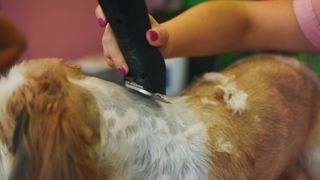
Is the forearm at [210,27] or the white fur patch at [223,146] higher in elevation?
the forearm at [210,27]

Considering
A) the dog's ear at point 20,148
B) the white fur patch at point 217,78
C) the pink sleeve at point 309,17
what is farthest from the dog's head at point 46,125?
the pink sleeve at point 309,17

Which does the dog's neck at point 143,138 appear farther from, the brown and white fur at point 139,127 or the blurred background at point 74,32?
the blurred background at point 74,32

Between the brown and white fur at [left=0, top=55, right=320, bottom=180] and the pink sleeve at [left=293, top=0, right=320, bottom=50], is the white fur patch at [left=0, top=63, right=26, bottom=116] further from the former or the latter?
the pink sleeve at [left=293, top=0, right=320, bottom=50]

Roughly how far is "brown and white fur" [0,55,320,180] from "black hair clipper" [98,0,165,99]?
2cm

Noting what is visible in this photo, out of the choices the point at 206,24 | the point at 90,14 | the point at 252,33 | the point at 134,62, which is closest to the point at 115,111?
the point at 134,62

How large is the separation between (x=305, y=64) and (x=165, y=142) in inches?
20.5

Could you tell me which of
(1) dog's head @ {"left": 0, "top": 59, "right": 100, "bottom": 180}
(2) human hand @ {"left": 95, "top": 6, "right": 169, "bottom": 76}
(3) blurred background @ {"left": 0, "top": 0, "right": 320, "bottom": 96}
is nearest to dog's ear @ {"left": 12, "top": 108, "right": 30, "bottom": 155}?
(1) dog's head @ {"left": 0, "top": 59, "right": 100, "bottom": 180}

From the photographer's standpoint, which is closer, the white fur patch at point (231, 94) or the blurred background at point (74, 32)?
the white fur patch at point (231, 94)

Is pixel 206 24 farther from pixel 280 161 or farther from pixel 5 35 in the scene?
pixel 5 35

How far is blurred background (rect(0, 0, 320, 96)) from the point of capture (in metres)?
2.19

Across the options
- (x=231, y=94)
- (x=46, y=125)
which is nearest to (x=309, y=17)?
(x=231, y=94)

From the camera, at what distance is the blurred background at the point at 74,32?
86.0 inches

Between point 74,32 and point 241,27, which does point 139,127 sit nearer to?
point 241,27

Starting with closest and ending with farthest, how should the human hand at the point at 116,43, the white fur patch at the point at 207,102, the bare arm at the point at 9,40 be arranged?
the human hand at the point at 116,43
the white fur patch at the point at 207,102
the bare arm at the point at 9,40
